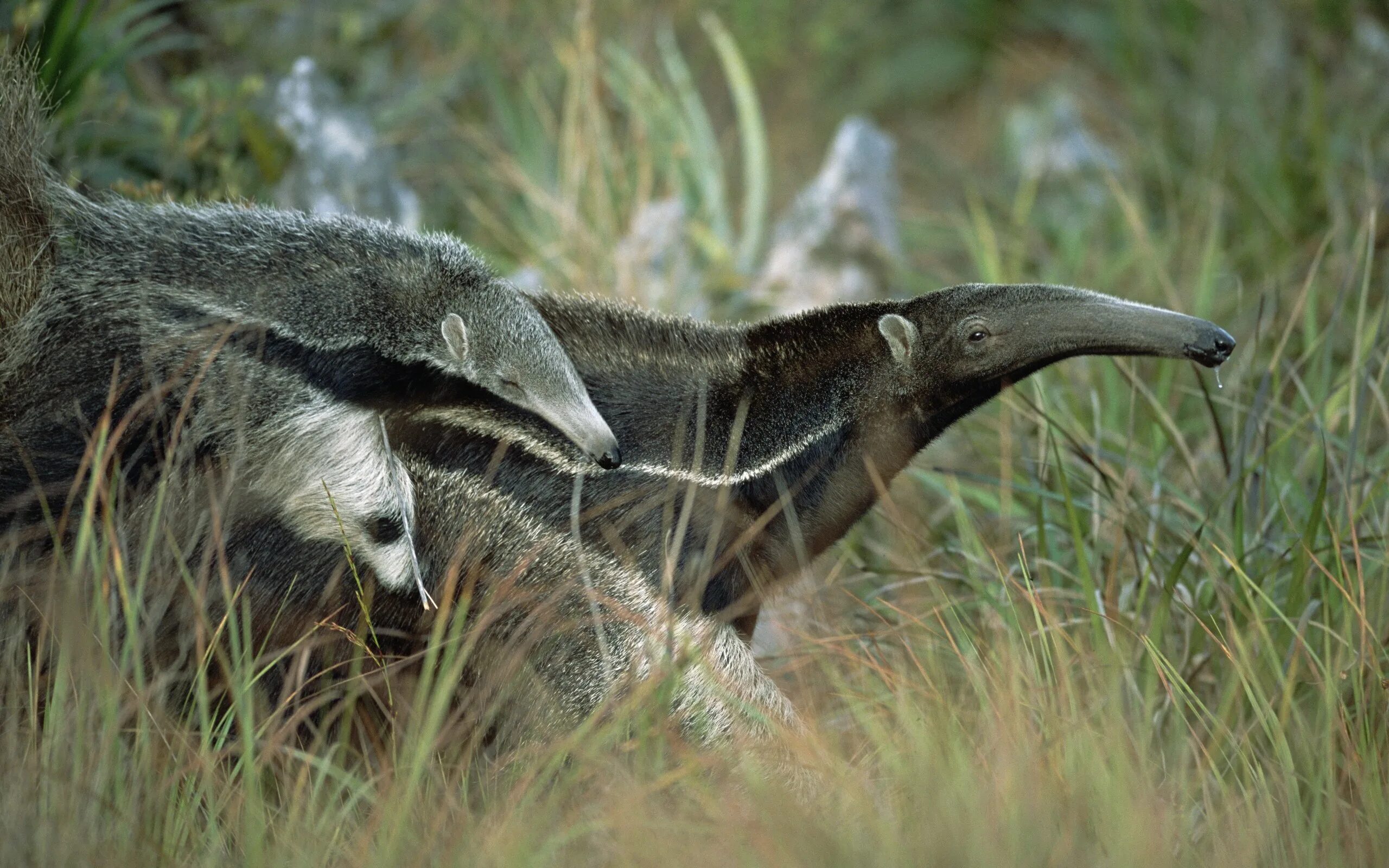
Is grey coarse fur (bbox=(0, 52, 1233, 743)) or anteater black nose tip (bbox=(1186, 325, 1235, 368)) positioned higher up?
anteater black nose tip (bbox=(1186, 325, 1235, 368))

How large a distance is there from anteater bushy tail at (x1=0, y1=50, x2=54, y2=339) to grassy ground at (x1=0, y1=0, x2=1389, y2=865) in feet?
2.64

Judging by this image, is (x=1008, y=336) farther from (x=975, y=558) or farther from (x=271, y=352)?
(x=271, y=352)

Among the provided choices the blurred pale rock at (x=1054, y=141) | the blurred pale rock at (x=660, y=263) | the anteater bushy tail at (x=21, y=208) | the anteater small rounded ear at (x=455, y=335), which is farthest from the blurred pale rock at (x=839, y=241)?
the anteater bushy tail at (x=21, y=208)

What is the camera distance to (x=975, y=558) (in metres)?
4.44

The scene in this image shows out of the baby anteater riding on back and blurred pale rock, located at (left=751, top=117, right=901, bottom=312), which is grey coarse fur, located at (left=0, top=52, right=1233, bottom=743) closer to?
the baby anteater riding on back

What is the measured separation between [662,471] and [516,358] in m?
0.57

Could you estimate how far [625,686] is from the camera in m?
3.87

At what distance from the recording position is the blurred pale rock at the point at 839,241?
338 inches

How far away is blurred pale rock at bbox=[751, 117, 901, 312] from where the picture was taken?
8.59m

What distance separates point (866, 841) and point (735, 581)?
1229mm

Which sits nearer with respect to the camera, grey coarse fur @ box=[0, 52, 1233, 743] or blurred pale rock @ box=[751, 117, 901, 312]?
grey coarse fur @ box=[0, 52, 1233, 743]

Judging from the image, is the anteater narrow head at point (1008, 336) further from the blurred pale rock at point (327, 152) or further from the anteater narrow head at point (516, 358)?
the blurred pale rock at point (327, 152)

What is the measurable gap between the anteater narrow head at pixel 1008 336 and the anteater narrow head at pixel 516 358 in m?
0.98

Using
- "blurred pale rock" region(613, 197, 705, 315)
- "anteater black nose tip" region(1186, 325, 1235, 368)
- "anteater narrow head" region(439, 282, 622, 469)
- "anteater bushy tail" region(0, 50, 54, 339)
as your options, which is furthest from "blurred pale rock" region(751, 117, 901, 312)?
"anteater bushy tail" region(0, 50, 54, 339)
